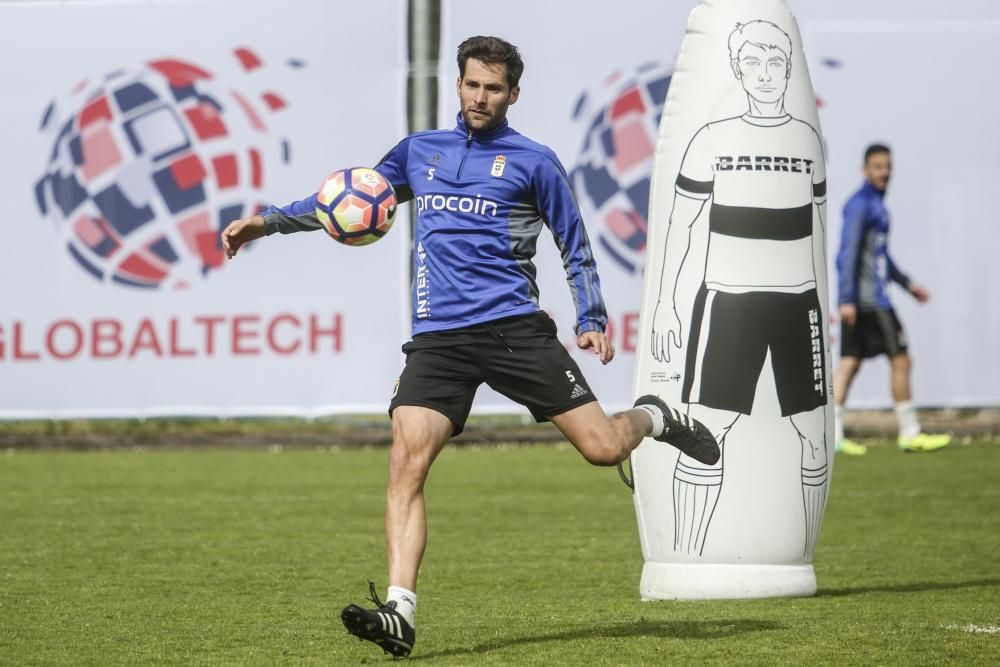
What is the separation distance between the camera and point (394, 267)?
16.0m

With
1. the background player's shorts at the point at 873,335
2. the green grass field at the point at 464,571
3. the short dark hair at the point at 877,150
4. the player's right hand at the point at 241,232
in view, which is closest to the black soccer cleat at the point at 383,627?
the green grass field at the point at 464,571

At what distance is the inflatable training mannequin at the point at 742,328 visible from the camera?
24.2ft

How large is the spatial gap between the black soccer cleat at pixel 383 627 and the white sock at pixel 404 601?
0.05 ft

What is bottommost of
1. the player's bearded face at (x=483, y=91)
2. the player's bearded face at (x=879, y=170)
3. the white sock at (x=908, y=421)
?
the white sock at (x=908, y=421)

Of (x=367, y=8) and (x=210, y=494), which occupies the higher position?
(x=367, y=8)

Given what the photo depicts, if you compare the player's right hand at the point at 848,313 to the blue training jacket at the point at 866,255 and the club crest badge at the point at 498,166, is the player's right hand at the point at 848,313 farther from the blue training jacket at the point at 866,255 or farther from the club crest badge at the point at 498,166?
the club crest badge at the point at 498,166

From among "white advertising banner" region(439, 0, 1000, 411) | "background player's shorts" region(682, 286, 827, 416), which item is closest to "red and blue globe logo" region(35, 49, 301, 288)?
"white advertising banner" region(439, 0, 1000, 411)

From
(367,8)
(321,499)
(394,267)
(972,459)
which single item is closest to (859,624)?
(321,499)

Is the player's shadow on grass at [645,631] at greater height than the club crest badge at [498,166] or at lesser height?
lesser

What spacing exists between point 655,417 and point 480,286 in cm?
118

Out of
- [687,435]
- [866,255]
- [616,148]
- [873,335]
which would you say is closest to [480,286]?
[687,435]

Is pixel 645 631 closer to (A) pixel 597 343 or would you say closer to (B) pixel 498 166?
(A) pixel 597 343

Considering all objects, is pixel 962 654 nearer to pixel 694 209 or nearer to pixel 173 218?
pixel 694 209

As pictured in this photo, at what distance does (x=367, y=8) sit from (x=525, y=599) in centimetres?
977
